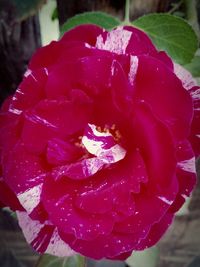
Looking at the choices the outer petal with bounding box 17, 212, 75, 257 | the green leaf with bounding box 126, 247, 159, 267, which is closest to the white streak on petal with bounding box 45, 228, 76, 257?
the outer petal with bounding box 17, 212, 75, 257

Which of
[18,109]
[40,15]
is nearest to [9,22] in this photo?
[40,15]

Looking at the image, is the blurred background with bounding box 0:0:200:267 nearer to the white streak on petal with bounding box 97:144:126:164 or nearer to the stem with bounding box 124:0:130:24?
the stem with bounding box 124:0:130:24

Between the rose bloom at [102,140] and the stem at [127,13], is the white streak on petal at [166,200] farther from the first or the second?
the stem at [127,13]

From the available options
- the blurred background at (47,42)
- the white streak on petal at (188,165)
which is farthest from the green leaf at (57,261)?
the white streak on petal at (188,165)

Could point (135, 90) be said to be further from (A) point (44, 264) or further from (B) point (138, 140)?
(A) point (44, 264)

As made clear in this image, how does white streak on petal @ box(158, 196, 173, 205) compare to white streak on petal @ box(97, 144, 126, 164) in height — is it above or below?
below
